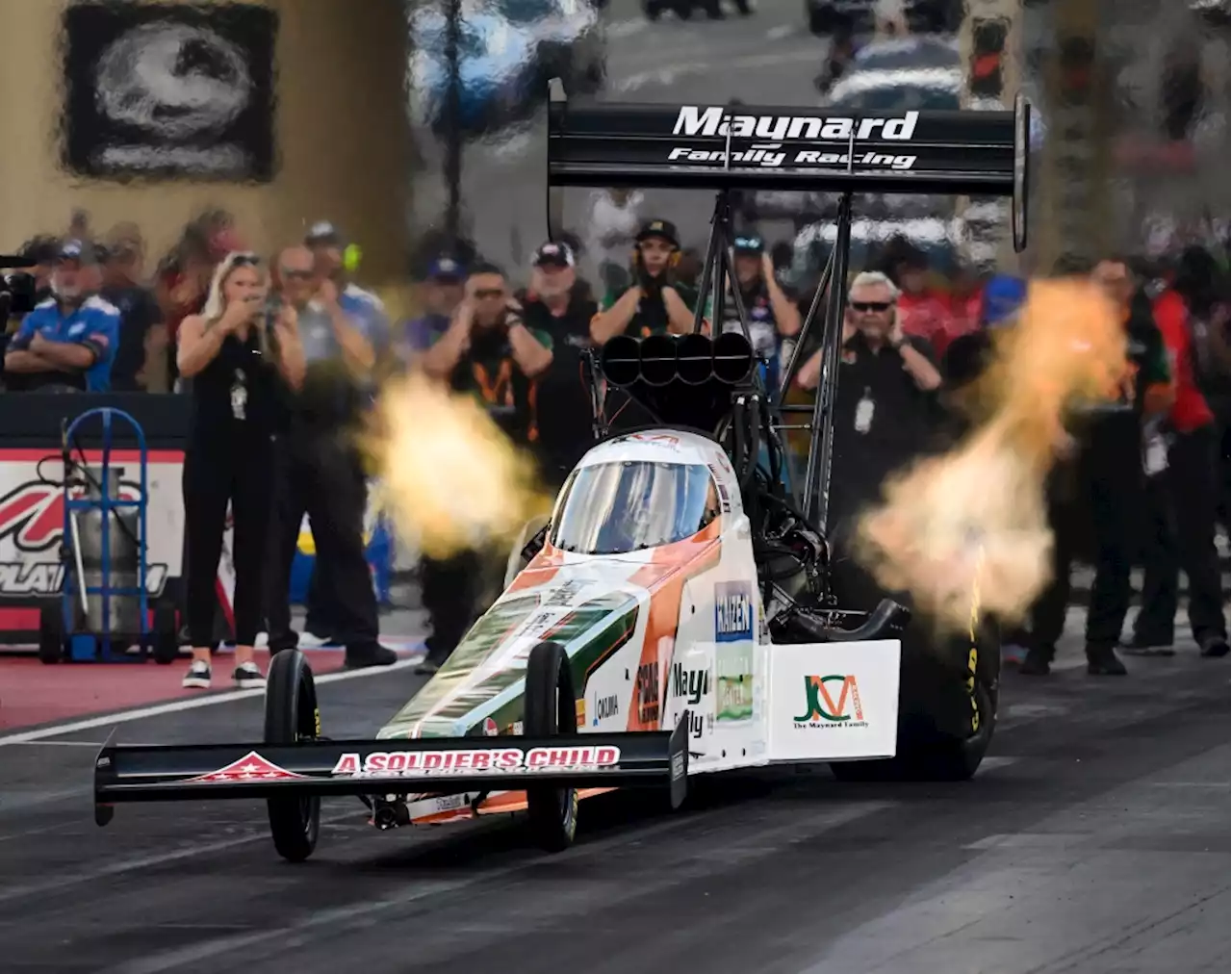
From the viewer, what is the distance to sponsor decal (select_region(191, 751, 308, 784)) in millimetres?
9773

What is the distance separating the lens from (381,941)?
28.7 feet

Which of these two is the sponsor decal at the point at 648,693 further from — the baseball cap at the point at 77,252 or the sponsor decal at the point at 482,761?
the baseball cap at the point at 77,252

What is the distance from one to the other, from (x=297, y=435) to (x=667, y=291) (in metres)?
2.49

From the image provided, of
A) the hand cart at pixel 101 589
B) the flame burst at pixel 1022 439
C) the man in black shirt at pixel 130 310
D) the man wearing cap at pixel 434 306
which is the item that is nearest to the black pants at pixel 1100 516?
the flame burst at pixel 1022 439

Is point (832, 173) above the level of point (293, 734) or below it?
above

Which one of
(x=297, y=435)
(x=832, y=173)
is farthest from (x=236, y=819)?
(x=297, y=435)

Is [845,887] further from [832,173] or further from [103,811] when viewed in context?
[832,173]

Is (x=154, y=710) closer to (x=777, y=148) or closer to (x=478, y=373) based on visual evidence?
(x=478, y=373)

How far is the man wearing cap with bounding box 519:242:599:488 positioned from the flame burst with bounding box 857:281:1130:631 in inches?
89.0

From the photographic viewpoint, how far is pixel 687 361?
1268 centimetres

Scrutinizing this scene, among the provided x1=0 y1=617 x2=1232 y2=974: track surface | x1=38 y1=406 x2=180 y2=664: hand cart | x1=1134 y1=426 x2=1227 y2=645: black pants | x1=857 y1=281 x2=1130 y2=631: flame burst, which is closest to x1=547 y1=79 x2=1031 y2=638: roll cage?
x1=857 y1=281 x2=1130 y2=631: flame burst

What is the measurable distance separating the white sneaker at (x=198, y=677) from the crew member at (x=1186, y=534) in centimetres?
621

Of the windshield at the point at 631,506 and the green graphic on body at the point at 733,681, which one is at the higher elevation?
the windshield at the point at 631,506

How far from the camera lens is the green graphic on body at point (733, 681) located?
1153cm
